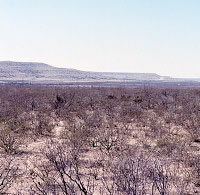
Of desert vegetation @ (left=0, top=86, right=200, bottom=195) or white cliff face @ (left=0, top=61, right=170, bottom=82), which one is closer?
desert vegetation @ (left=0, top=86, right=200, bottom=195)

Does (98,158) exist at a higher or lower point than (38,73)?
lower

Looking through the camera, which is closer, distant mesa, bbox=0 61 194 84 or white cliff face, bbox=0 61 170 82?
white cliff face, bbox=0 61 170 82

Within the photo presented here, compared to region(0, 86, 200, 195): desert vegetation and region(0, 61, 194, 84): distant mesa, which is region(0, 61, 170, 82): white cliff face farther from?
region(0, 86, 200, 195): desert vegetation

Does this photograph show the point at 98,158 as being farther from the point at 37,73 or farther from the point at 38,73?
the point at 37,73

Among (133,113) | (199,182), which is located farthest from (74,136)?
(133,113)

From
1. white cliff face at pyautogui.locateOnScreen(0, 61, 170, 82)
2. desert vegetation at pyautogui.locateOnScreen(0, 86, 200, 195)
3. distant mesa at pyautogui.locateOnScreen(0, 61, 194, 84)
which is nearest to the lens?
desert vegetation at pyautogui.locateOnScreen(0, 86, 200, 195)

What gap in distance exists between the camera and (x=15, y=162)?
7.80 metres

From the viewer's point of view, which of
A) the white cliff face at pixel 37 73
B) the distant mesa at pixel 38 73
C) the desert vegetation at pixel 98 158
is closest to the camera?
the desert vegetation at pixel 98 158

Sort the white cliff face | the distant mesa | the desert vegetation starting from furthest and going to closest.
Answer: the distant mesa → the white cliff face → the desert vegetation

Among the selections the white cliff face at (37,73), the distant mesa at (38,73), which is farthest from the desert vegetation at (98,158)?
the white cliff face at (37,73)

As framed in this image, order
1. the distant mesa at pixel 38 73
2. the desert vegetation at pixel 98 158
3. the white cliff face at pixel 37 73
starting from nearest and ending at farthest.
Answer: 1. the desert vegetation at pixel 98 158
2. the white cliff face at pixel 37 73
3. the distant mesa at pixel 38 73

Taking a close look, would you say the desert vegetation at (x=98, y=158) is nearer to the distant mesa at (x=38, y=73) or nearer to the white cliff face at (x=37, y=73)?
the distant mesa at (x=38, y=73)

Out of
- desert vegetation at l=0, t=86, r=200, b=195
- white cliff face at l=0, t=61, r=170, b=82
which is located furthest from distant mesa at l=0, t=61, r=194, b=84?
desert vegetation at l=0, t=86, r=200, b=195

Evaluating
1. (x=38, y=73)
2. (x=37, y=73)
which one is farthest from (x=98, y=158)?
(x=37, y=73)
